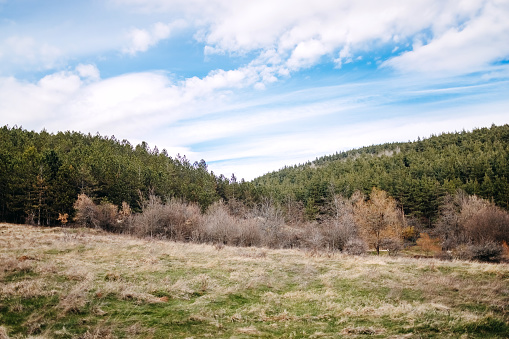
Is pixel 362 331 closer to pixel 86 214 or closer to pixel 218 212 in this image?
pixel 218 212

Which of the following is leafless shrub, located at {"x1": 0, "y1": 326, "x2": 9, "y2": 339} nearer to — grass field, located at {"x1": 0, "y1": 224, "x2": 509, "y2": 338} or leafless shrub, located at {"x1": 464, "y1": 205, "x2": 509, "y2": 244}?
grass field, located at {"x1": 0, "y1": 224, "x2": 509, "y2": 338}

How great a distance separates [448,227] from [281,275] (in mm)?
45480

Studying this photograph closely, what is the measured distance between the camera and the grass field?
7.33 metres

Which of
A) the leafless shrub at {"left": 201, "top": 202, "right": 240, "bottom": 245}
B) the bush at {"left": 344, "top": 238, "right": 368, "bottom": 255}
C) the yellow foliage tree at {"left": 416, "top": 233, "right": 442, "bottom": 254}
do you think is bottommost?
the yellow foliage tree at {"left": 416, "top": 233, "right": 442, "bottom": 254}

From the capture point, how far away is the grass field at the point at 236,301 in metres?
7.33

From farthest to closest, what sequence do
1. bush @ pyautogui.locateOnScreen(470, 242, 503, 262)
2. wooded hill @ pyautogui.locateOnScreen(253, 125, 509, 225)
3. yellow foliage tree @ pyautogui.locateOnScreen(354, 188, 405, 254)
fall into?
wooded hill @ pyautogui.locateOnScreen(253, 125, 509, 225) → yellow foliage tree @ pyautogui.locateOnScreen(354, 188, 405, 254) → bush @ pyautogui.locateOnScreen(470, 242, 503, 262)

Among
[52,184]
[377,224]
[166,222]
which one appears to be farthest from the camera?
[52,184]

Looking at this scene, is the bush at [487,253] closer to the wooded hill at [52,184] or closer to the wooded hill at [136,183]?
the wooded hill at [136,183]

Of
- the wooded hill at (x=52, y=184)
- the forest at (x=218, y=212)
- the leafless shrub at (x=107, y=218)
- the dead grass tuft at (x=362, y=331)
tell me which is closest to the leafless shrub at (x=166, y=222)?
the forest at (x=218, y=212)

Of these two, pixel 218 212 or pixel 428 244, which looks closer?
pixel 218 212

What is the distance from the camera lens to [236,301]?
34.1 ft

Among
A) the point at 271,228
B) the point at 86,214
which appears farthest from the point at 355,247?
the point at 86,214

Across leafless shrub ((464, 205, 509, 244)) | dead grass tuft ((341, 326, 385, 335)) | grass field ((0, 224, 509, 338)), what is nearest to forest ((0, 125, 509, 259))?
leafless shrub ((464, 205, 509, 244))

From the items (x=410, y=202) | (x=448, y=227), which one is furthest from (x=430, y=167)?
(x=448, y=227)
